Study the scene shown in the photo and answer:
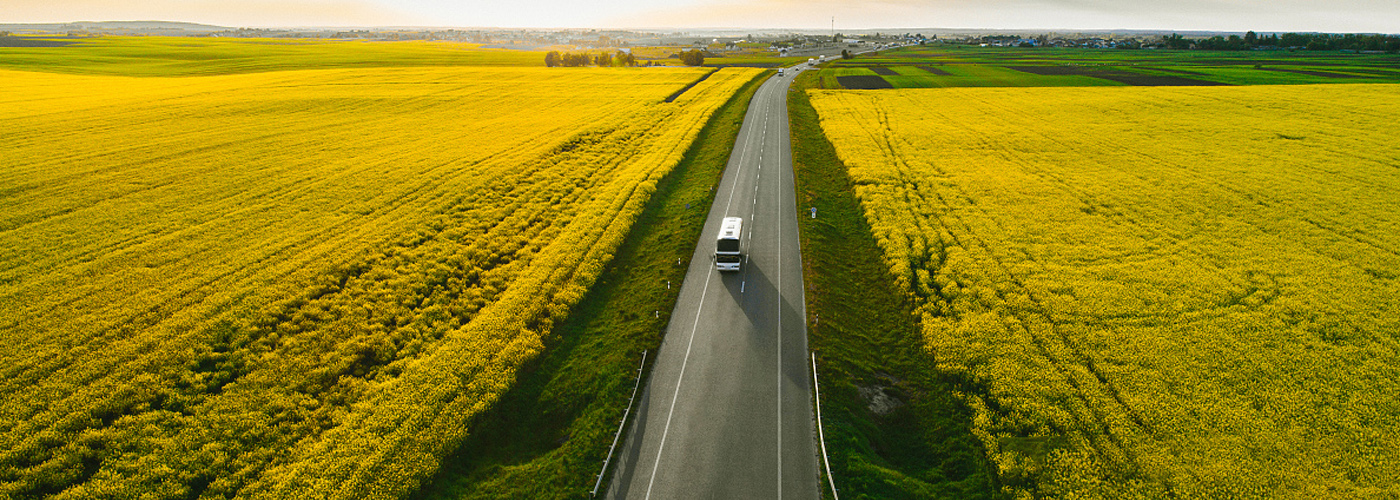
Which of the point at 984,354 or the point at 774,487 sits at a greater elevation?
the point at 984,354

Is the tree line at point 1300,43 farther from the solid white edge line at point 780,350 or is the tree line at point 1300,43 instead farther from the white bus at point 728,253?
the white bus at point 728,253

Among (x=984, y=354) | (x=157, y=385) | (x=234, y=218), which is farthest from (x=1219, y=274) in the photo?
(x=234, y=218)

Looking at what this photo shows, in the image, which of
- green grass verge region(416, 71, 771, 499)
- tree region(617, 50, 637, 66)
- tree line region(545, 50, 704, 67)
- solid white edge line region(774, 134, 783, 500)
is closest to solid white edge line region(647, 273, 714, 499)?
green grass verge region(416, 71, 771, 499)

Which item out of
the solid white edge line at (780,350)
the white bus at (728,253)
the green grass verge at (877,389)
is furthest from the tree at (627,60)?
the white bus at (728,253)

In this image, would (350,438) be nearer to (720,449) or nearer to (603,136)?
(720,449)

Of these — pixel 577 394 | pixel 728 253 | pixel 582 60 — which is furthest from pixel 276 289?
pixel 582 60

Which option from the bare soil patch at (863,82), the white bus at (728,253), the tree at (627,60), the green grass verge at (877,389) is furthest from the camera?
the tree at (627,60)
